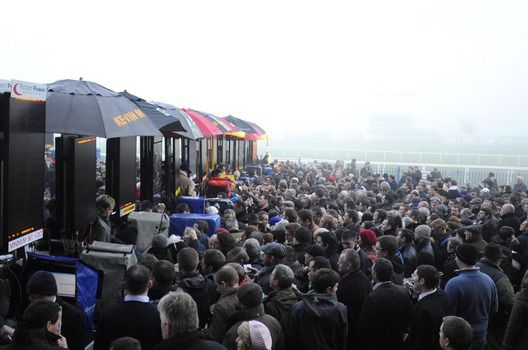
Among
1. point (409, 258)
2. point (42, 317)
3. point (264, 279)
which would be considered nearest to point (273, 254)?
point (264, 279)

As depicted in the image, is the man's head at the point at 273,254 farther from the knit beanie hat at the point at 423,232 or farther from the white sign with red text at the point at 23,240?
the knit beanie hat at the point at 423,232

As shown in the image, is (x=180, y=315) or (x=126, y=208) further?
(x=126, y=208)

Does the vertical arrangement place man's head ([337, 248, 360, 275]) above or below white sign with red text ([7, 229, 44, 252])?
below

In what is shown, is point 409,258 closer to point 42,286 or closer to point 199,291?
point 199,291

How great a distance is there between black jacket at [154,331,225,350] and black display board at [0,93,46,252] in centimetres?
264

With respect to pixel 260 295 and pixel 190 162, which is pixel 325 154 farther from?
pixel 260 295

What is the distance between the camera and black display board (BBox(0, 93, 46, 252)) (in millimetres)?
5477

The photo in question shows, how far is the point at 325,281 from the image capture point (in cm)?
479

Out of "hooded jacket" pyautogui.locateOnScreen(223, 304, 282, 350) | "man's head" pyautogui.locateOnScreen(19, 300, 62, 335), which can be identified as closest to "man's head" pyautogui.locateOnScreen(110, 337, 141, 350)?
"man's head" pyautogui.locateOnScreen(19, 300, 62, 335)

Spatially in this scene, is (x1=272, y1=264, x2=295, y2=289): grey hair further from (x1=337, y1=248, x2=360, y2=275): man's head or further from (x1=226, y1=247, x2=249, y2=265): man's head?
(x1=226, y1=247, x2=249, y2=265): man's head

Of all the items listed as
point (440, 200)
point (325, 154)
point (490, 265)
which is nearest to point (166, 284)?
point (490, 265)

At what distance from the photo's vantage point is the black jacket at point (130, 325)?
411cm

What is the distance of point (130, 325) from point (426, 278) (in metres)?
2.66

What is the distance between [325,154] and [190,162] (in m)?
31.6
